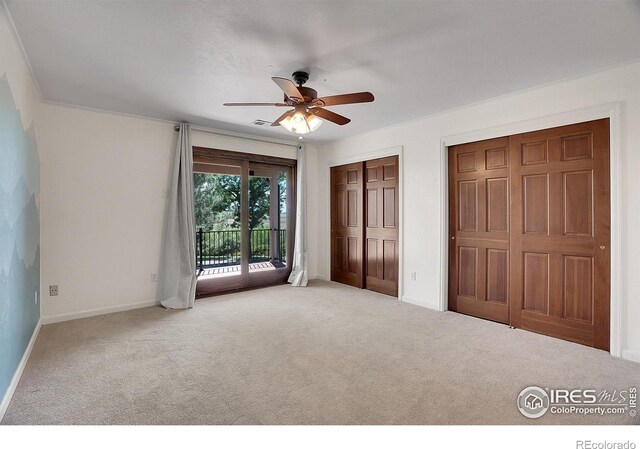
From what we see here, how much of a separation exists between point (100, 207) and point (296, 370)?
130 inches

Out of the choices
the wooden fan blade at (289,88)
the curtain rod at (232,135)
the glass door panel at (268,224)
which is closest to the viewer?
the wooden fan blade at (289,88)

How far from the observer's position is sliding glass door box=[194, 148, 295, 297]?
5.02 meters

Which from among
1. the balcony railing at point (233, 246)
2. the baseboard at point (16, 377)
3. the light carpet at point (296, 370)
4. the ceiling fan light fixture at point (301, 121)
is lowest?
the light carpet at point (296, 370)

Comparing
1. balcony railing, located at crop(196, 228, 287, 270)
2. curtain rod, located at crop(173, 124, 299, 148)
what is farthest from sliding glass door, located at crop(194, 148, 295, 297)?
curtain rod, located at crop(173, 124, 299, 148)

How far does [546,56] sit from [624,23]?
0.51m

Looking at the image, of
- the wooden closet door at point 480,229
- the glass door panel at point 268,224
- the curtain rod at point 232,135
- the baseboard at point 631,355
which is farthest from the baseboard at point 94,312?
the baseboard at point 631,355

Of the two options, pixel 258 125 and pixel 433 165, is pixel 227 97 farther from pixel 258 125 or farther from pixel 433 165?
pixel 433 165

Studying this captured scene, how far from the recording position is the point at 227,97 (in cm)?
361

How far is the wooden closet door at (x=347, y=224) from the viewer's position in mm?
5543

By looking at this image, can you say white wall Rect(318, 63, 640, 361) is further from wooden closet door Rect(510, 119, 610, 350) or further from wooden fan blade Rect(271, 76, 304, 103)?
wooden fan blade Rect(271, 76, 304, 103)

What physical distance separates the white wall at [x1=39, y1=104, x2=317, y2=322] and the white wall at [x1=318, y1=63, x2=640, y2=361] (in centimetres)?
297
